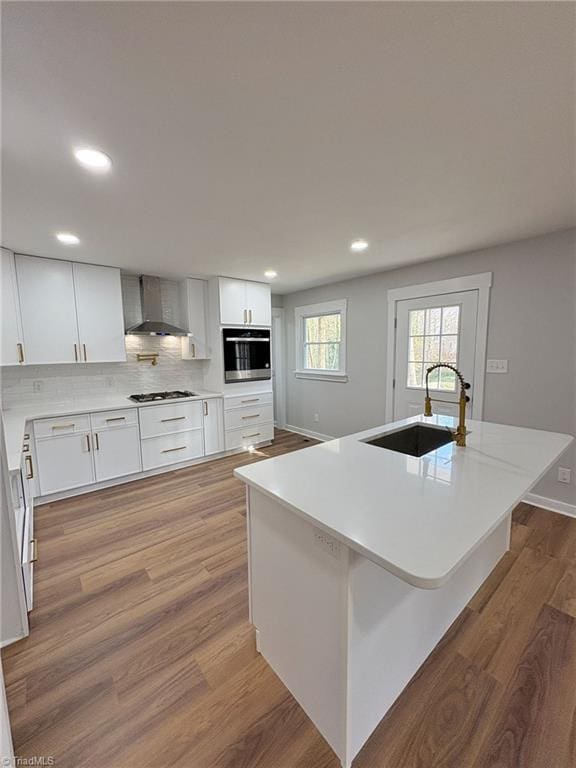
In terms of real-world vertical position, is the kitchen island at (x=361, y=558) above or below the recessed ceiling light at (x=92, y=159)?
below

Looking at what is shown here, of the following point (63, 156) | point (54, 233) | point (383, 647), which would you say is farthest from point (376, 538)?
point (54, 233)

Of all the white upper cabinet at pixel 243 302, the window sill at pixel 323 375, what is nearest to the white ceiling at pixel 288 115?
the white upper cabinet at pixel 243 302

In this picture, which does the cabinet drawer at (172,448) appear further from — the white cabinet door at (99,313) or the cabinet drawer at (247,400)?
the white cabinet door at (99,313)

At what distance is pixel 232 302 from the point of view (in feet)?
13.2

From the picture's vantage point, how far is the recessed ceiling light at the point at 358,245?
8.80 ft

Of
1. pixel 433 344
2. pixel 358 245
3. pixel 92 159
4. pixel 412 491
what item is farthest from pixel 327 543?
pixel 433 344

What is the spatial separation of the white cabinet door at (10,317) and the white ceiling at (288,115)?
23.5 inches

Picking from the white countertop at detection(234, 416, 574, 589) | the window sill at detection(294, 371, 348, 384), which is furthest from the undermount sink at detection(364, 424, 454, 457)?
the window sill at detection(294, 371, 348, 384)

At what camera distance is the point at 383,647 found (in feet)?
3.65

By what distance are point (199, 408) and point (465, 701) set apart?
3.35 metres

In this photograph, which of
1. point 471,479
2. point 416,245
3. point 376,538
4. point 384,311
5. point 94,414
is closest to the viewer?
point 376,538

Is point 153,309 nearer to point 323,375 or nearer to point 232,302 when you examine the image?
point 232,302

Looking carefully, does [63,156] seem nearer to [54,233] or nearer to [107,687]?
[54,233]

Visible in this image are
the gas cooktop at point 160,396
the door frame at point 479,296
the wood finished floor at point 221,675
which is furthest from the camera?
the gas cooktop at point 160,396
